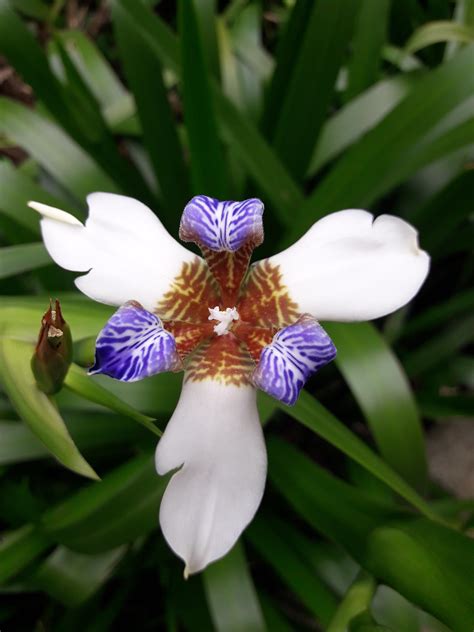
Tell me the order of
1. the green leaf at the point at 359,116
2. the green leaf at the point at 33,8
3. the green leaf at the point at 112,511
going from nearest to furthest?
1. the green leaf at the point at 112,511
2. the green leaf at the point at 359,116
3. the green leaf at the point at 33,8

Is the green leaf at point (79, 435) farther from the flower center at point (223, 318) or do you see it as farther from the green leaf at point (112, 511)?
the flower center at point (223, 318)

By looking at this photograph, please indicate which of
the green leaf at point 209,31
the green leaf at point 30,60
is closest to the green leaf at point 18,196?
the green leaf at point 30,60

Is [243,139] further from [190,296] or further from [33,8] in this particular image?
[33,8]

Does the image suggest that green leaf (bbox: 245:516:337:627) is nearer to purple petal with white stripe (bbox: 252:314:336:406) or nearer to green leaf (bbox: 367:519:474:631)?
green leaf (bbox: 367:519:474:631)

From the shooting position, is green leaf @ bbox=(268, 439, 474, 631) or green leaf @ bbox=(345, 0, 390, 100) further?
green leaf @ bbox=(345, 0, 390, 100)

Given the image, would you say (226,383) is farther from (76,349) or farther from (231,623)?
(231,623)

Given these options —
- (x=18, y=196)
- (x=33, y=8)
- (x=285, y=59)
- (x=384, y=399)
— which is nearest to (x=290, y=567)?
(x=384, y=399)

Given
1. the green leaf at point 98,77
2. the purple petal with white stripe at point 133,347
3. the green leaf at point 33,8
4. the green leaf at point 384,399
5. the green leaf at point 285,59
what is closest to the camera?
the purple petal with white stripe at point 133,347

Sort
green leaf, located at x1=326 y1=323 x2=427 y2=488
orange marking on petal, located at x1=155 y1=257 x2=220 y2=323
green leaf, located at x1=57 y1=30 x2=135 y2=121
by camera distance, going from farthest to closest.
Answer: green leaf, located at x1=57 y1=30 x2=135 y2=121, green leaf, located at x1=326 y1=323 x2=427 y2=488, orange marking on petal, located at x1=155 y1=257 x2=220 y2=323

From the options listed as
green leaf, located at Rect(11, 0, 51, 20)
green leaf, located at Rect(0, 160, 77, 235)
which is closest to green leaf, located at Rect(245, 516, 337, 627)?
green leaf, located at Rect(0, 160, 77, 235)

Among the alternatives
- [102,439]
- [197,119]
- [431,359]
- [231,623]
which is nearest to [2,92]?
[197,119]
